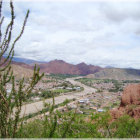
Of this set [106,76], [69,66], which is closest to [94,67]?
[69,66]

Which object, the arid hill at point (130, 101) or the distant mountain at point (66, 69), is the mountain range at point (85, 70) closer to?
the distant mountain at point (66, 69)

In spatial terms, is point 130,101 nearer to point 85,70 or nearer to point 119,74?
point 119,74

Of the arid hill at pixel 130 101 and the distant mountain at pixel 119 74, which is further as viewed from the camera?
the distant mountain at pixel 119 74

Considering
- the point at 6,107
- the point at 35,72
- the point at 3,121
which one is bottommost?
the point at 3,121

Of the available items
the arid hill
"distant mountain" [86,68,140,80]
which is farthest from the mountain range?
the arid hill

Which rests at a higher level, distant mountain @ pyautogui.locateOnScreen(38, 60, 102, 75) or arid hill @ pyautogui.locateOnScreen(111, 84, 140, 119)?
distant mountain @ pyautogui.locateOnScreen(38, 60, 102, 75)

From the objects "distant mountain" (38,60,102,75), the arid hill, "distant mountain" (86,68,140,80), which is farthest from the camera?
"distant mountain" (38,60,102,75)

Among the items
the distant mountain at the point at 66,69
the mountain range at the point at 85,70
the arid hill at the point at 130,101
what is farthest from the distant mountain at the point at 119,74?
the arid hill at the point at 130,101

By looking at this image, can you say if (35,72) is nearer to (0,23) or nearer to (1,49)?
(1,49)

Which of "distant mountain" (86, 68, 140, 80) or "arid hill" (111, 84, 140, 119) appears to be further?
"distant mountain" (86, 68, 140, 80)

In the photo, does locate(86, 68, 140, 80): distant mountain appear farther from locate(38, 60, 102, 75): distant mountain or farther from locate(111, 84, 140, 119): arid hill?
Answer: locate(111, 84, 140, 119): arid hill

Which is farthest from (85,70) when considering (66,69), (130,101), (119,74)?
A: (130,101)
